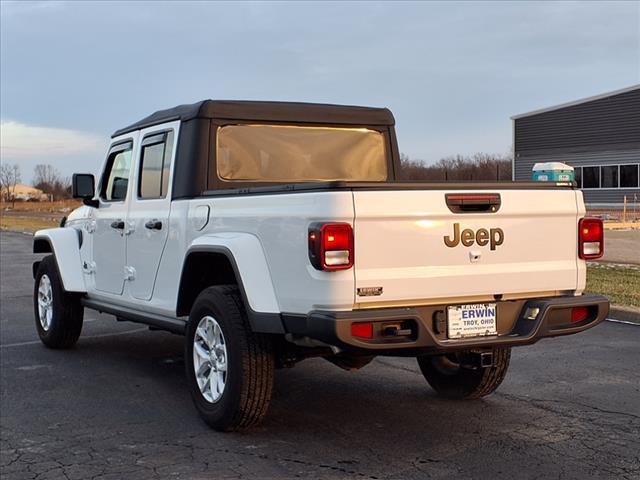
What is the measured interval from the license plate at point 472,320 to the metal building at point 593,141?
31.4 m

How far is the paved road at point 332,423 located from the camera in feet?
14.4

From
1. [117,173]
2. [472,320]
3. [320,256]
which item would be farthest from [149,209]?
[472,320]

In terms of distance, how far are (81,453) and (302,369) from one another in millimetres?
2589

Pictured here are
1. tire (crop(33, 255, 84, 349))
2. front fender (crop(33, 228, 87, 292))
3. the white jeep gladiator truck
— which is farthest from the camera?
tire (crop(33, 255, 84, 349))

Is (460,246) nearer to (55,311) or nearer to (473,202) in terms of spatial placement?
(473,202)

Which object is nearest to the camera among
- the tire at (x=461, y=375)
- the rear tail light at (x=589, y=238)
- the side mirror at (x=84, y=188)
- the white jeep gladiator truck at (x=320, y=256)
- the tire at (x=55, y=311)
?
the white jeep gladiator truck at (x=320, y=256)

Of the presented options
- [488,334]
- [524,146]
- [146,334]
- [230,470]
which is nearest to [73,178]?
[146,334]

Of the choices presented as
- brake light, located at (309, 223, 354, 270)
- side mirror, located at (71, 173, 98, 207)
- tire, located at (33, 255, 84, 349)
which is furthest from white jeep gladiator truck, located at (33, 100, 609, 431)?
tire, located at (33, 255, 84, 349)

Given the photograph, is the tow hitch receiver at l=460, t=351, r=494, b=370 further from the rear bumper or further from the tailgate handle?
the tailgate handle

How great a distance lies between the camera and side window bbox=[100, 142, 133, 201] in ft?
22.4

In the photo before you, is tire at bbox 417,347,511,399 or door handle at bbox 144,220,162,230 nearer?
tire at bbox 417,347,511,399

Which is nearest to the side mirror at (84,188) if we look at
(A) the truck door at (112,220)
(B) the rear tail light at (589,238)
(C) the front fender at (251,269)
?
(A) the truck door at (112,220)

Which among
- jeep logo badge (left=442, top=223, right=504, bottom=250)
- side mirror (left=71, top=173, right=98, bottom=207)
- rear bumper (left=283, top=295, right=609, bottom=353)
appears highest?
side mirror (left=71, top=173, right=98, bottom=207)

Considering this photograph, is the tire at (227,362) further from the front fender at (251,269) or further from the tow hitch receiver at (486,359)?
the tow hitch receiver at (486,359)
